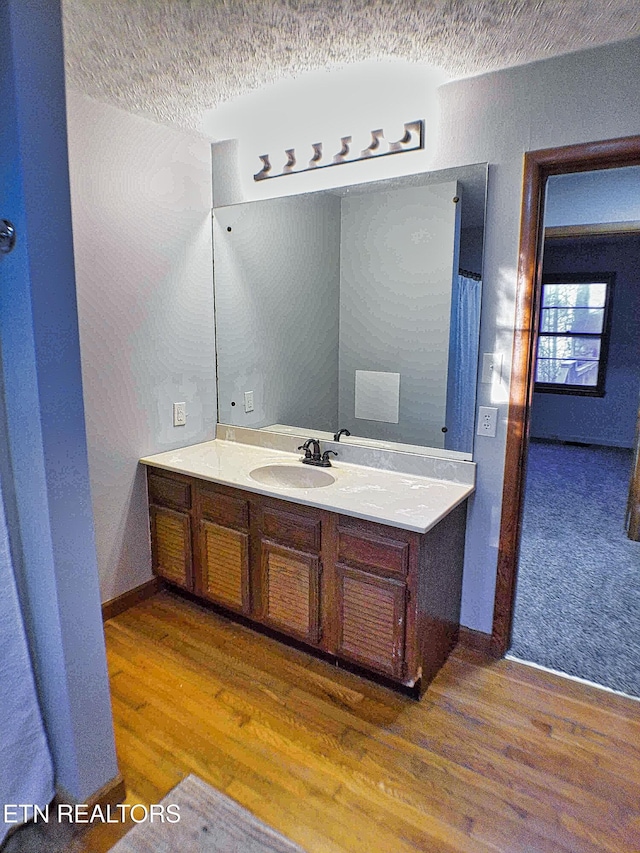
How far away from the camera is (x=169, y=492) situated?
8.49ft

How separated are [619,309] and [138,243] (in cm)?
585

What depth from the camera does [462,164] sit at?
6.80 ft

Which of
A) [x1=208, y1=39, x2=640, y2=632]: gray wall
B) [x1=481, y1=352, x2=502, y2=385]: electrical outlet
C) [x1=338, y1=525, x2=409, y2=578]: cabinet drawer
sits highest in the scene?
[x1=208, y1=39, x2=640, y2=632]: gray wall

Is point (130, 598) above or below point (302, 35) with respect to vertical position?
below

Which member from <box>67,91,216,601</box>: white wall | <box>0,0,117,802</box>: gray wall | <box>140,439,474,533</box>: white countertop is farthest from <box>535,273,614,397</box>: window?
<box>0,0,117,802</box>: gray wall

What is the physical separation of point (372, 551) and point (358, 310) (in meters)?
1.20

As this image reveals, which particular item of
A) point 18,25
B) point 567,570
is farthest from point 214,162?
point 567,570

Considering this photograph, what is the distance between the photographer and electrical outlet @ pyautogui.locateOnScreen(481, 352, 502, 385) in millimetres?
2117

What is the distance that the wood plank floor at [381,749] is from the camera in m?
1.52

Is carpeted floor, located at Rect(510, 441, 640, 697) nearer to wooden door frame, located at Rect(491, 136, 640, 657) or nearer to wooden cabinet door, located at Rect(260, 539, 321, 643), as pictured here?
wooden door frame, located at Rect(491, 136, 640, 657)

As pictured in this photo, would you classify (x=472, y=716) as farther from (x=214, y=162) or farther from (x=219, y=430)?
(x=214, y=162)

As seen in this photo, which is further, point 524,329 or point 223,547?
point 223,547

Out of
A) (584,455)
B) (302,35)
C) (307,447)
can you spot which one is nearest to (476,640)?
(307,447)

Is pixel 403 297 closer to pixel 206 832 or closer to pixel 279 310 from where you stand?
pixel 279 310
